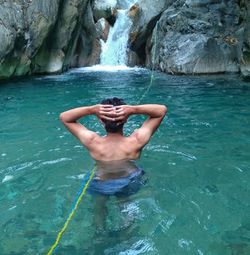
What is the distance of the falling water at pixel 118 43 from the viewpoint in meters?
23.3

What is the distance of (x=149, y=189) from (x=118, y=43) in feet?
65.3

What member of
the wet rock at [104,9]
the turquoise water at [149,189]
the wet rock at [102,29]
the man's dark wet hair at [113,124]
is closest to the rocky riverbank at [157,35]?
the wet rock at [102,29]

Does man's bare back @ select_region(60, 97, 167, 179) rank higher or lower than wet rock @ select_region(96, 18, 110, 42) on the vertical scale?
higher

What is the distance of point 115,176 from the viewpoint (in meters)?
4.09

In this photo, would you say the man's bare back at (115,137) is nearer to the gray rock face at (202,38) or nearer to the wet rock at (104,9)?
the gray rock face at (202,38)

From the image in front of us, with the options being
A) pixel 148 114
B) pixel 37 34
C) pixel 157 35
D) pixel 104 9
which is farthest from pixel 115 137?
pixel 104 9

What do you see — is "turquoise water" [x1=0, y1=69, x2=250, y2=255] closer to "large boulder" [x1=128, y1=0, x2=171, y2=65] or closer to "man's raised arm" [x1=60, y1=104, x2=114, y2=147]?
"man's raised arm" [x1=60, y1=104, x2=114, y2=147]

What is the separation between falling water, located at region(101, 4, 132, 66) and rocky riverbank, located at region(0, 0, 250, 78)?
1416 millimetres

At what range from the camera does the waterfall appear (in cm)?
2330

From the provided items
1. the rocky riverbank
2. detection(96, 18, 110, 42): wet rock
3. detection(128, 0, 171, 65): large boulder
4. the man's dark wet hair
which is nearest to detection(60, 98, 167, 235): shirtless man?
the man's dark wet hair

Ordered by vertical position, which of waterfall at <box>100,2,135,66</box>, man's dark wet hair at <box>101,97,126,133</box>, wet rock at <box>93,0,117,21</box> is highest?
man's dark wet hair at <box>101,97,126,133</box>

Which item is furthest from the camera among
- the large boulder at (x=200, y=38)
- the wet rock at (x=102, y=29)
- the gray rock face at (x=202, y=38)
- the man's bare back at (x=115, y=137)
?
the wet rock at (x=102, y=29)

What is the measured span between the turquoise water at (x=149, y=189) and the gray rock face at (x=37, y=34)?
560cm

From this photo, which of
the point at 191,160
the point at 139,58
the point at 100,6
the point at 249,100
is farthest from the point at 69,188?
the point at 100,6
